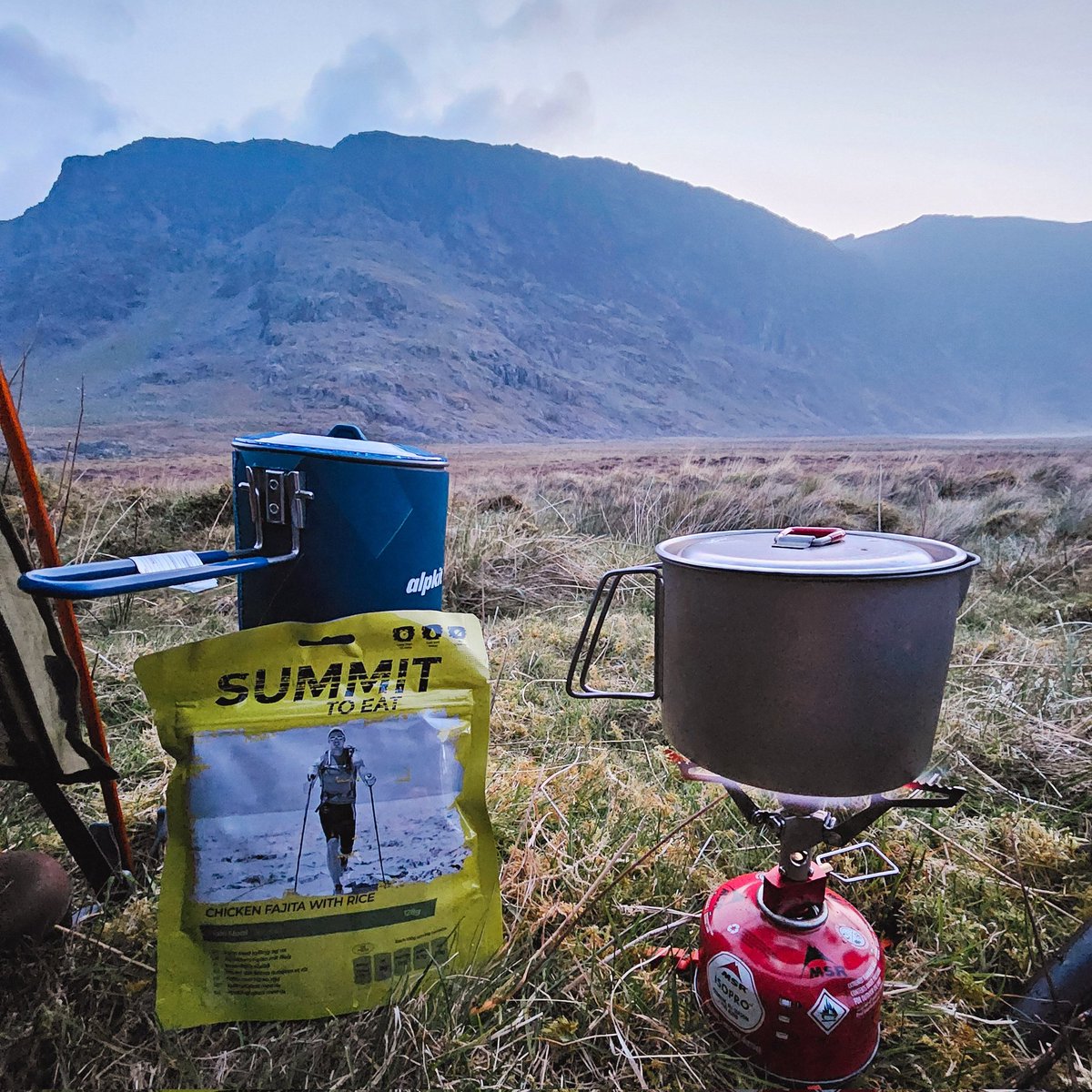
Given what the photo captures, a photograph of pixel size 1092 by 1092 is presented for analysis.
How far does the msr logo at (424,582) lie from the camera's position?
1.40 meters

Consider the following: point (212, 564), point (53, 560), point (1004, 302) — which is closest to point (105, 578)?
point (212, 564)

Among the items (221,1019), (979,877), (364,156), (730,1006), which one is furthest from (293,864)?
(364,156)

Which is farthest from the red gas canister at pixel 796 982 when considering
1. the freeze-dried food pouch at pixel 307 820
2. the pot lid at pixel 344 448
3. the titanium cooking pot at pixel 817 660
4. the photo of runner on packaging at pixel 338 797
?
the pot lid at pixel 344 448

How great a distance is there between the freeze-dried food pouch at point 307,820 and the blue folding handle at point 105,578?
20 centimetres

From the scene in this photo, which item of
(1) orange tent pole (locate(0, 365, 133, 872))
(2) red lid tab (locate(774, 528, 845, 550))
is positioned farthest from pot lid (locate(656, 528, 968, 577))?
(1) orange tent pole (locate(0, 365, 133, 872))

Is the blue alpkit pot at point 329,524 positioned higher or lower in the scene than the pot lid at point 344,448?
lower

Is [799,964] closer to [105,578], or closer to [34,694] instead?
[105,578]

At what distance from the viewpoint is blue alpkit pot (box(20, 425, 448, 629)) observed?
4.00 ft

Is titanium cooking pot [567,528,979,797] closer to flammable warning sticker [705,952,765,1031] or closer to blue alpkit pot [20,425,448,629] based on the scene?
flammable warning sticker [705,952,765,1031]

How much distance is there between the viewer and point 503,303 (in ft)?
312

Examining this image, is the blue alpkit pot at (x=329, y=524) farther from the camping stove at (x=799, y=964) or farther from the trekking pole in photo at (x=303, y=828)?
the camping stove at (x=799, y=964)

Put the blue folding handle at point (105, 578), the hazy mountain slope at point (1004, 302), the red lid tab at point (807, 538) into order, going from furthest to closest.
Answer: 1. the hazy mountain slope at point (1004, 302)
2. the red lid tab at point (807, 538)
3. the blue folding handle at point (105, 578)

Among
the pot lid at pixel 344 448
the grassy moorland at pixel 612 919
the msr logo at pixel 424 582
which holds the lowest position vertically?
the grassy moorland at pixel 612 919

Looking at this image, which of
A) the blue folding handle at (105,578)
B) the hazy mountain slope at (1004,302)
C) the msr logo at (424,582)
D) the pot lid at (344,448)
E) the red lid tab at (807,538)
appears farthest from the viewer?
the hazy mountain slope at (1004,302)
